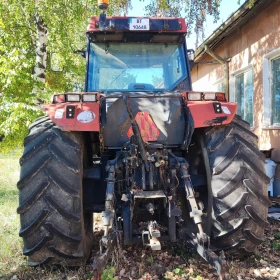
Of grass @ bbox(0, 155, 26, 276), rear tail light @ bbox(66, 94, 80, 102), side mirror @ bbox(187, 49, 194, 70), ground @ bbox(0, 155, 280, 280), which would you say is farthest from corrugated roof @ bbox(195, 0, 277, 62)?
grass @ bbox(0, 155, 26, 276)

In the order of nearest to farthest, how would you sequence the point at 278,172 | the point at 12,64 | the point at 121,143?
the point at 121,143 → the point at 278,172 → the point at 12,64

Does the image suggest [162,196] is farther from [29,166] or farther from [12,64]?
[12,64]

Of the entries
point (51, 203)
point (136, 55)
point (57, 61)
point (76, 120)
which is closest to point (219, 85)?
point (57, 61)

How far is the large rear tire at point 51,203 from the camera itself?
2.86 metres

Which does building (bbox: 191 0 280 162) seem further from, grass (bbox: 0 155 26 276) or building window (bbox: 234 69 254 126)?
grass (bbox: 0 155 26 276)

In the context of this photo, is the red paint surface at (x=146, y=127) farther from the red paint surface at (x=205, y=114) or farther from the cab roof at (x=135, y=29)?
the cab roof at (x=135, y=29)

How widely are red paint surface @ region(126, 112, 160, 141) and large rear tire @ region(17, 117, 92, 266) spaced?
0.62 meters

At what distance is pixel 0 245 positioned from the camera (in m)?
3.84

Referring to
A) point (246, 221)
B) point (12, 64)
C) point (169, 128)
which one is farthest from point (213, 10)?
point (246, 221)

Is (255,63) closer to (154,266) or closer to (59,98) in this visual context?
(59,98)

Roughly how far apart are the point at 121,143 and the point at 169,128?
47cm

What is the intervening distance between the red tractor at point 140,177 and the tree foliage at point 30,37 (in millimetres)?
4527

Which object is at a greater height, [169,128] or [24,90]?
[24,90]

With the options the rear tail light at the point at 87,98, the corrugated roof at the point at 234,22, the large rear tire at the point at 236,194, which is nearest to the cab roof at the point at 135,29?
the rear tail light at the point at 87,98
